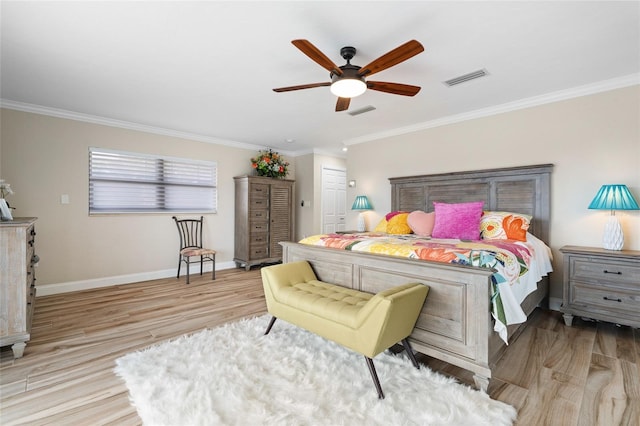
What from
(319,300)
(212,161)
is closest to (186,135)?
(212,161)

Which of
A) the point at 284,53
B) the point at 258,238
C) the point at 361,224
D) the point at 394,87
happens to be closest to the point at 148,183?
the point at 258,238

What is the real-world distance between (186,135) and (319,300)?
13.6ft

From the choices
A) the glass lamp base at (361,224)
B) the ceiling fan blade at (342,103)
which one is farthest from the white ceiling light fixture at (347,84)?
the glass lamp base at (361,224)

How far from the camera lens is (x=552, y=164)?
11.2ft

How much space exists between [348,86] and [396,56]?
46 centimetres

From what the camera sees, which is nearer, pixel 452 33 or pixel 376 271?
pixel 452 33

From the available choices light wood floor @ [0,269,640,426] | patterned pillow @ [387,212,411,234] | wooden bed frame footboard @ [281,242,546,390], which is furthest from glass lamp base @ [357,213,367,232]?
wooden bed frame footboard @ [281,242,546,390]

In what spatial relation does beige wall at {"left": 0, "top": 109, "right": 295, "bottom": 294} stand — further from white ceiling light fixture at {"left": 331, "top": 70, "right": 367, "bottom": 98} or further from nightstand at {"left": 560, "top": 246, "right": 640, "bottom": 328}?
nightstand at {"left": 560, "top": 246, "right": 640, "bottom": 328}

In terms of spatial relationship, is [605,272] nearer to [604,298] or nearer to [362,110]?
[604,298]

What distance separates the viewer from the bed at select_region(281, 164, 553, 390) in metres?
1.91

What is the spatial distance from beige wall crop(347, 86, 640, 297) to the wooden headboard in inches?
4.2

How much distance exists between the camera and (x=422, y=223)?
12.0 feet

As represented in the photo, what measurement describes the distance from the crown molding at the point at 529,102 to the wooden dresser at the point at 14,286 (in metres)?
4.60

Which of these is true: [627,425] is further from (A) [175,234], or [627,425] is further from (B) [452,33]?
(A) [175,234]
